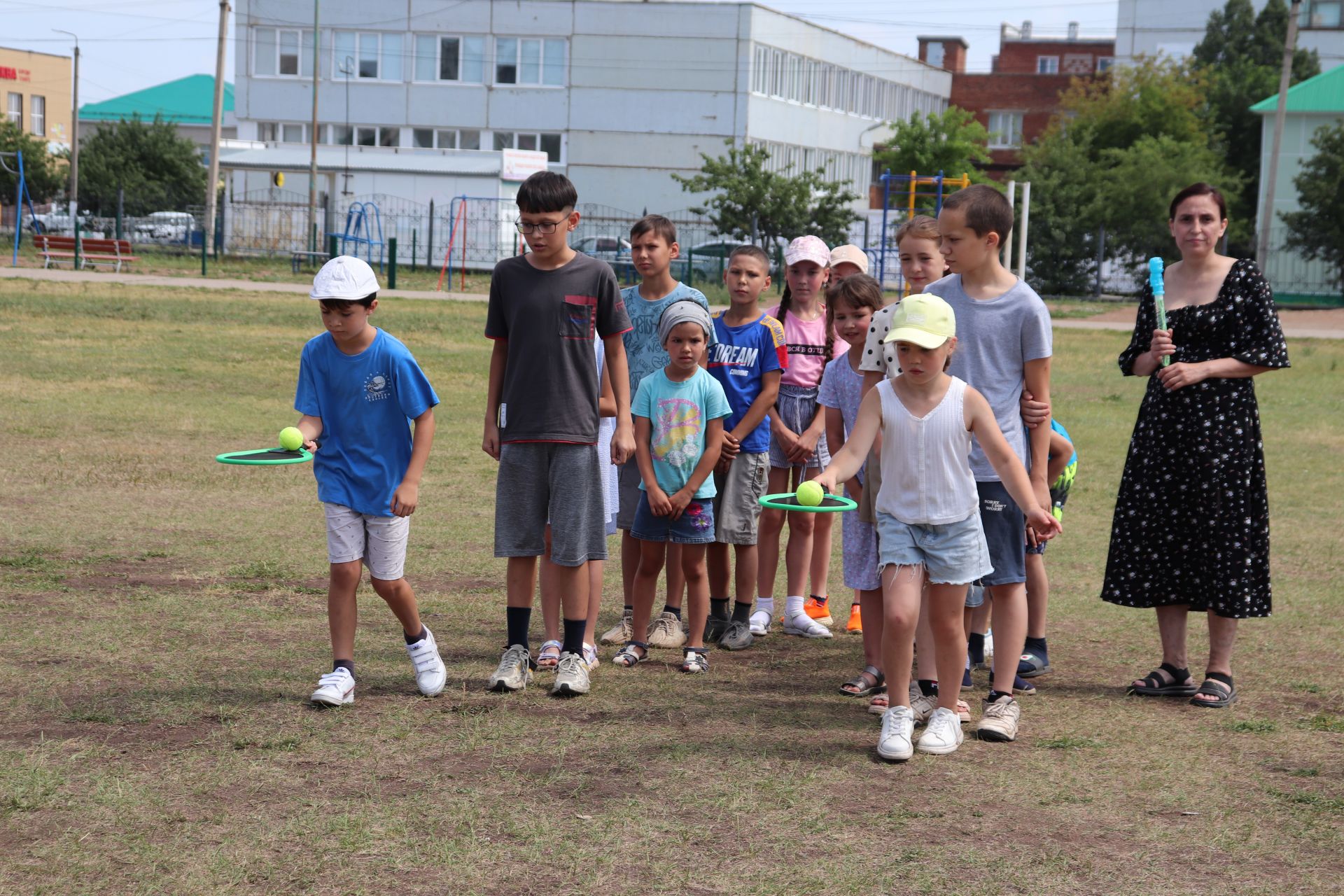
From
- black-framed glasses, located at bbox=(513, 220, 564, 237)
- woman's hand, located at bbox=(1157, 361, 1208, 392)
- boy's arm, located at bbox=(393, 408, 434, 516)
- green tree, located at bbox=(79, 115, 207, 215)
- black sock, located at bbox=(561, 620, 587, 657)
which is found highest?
green tree, located at bbox=(79, 115, 207, 215)

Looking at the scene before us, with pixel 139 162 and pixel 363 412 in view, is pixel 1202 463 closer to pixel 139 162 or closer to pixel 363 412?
pixel 363 412

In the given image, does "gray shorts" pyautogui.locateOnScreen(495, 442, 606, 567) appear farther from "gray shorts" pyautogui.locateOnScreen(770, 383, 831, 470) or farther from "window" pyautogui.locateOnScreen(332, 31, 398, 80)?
"window" pyautogui.locateOnScreen(332, 31, 398, 80)

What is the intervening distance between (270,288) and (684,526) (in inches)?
1037

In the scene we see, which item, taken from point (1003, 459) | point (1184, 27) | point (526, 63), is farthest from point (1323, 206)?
point (1003, 459)

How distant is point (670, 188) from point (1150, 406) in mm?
51295

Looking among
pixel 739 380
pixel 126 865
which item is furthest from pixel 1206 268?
pixel 126 865

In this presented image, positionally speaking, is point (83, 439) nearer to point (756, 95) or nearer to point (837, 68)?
point (756, 95)

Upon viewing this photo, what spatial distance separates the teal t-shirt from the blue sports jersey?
379 millimetres

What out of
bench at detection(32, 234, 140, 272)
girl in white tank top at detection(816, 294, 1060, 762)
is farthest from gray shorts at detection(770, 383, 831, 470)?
bench at detection(32, 234, 140, 272)

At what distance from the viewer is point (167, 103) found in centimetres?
8900

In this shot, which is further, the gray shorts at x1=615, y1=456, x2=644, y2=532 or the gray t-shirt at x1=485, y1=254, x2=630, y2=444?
the gray shorts at x1=615, y1=456, x2=644, y2=532

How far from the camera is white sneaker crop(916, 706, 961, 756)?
480 cm

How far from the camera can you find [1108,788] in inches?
177

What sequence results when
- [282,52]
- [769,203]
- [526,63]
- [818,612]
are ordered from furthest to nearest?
[282,52] < [526,63] < [769,203] < [818,612]
